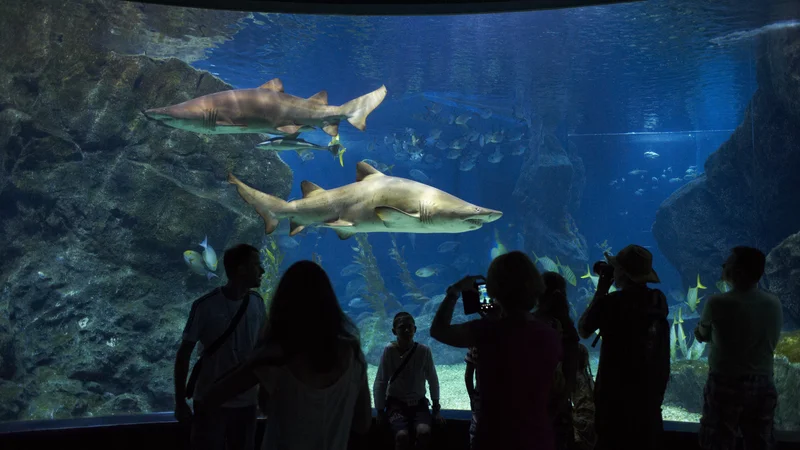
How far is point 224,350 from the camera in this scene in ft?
9.54

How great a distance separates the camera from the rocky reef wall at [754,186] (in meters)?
11.7

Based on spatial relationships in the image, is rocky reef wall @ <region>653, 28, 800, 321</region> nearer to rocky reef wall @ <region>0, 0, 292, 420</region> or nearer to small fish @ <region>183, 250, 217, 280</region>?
small fish @ <region>183, 250, 217, 280</region>

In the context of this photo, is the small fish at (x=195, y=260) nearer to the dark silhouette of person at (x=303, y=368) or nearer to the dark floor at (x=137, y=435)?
the dark floor at (x=137, y=435)

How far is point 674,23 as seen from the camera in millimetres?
15148

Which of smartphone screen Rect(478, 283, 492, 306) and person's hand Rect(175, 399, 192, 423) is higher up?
smartphone screen Rect(478, 283, 492, 306)

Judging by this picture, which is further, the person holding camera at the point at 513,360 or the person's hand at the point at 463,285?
the person's hand at the point at 463,285

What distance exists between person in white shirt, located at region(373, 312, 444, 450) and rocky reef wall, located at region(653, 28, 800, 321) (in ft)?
30.2

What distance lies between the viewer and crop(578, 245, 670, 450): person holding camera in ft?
9.23

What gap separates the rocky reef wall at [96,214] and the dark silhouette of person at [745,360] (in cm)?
850

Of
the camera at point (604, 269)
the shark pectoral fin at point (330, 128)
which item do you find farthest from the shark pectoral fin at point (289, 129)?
the camera at point (604, 269)

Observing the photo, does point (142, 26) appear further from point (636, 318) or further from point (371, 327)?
point (636, 318)

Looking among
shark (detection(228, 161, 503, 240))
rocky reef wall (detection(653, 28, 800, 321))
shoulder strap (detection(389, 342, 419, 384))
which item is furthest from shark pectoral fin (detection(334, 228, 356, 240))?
rocky reef wall (detection(653, 28, 800, 321))

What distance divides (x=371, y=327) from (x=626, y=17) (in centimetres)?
1208

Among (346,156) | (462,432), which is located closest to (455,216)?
(462,432)
